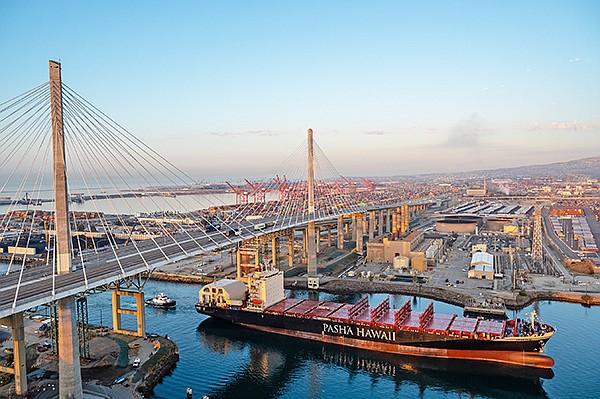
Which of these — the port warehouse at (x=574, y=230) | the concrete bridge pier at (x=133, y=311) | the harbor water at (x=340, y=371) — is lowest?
the harbor water at (x=340, y=371)

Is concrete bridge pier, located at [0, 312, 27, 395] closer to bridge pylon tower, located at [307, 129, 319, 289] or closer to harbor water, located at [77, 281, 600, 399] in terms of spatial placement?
harbor water, located at [77, 281, 600, 399]

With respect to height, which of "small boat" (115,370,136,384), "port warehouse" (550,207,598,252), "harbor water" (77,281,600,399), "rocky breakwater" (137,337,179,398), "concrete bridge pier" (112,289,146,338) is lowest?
"harbor water" (77,281,600,399)

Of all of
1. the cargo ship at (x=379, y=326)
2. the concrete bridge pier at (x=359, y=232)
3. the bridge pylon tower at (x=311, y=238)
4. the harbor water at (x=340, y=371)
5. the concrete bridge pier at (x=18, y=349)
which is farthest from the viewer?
the concrete bridge pier at (x=359, y=232)

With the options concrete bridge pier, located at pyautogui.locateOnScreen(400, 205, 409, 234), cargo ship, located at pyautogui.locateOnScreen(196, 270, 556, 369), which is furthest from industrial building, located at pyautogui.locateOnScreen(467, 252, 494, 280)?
concrete bridge pier, located at pyautogui.locateOnScreen(400, 205, 409, 234)

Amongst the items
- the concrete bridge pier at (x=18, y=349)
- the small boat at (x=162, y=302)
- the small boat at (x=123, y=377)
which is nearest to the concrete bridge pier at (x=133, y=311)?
the small boat at (x=123, y=377)

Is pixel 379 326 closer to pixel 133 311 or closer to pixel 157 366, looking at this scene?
pixel 157 366

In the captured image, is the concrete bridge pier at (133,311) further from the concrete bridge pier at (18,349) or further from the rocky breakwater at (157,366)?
the concrete bridge pier at (18,349)

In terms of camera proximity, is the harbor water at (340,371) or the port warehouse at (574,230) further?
the port warehouse at (574,230)
